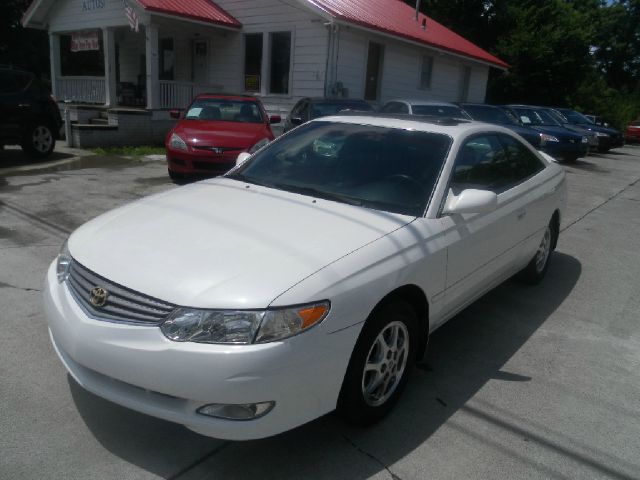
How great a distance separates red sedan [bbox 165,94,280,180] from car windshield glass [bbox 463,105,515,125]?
6052 mm

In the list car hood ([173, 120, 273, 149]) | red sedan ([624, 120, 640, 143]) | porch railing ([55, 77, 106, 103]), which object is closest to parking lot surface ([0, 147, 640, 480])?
car hood ([173, 120, 273, 149])

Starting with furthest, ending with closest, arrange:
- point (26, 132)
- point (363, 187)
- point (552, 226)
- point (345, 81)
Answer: point (345, 81) < point (26, 132) < point (552, 226) < point (363, 187)

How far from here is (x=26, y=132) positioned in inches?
415

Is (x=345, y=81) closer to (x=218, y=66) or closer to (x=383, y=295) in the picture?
(x=218, y=66)

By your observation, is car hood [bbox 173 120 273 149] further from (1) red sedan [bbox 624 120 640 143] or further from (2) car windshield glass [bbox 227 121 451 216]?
(1) red sedan [bbox 624 120 640 143]

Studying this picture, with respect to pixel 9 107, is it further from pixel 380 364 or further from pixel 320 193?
pixel 380 364

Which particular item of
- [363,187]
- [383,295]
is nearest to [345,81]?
[363,187]

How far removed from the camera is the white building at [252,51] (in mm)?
14352

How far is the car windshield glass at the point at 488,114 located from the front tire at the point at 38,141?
31.8 feet

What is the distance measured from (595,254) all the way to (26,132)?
10209mm

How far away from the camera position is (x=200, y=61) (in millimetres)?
17594

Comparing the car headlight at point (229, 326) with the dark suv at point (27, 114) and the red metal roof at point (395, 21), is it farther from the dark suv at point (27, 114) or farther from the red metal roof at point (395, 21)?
the red metal roof at point (395, 21)

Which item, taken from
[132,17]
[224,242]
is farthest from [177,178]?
[132,17]

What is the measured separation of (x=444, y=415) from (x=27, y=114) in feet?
33.8
